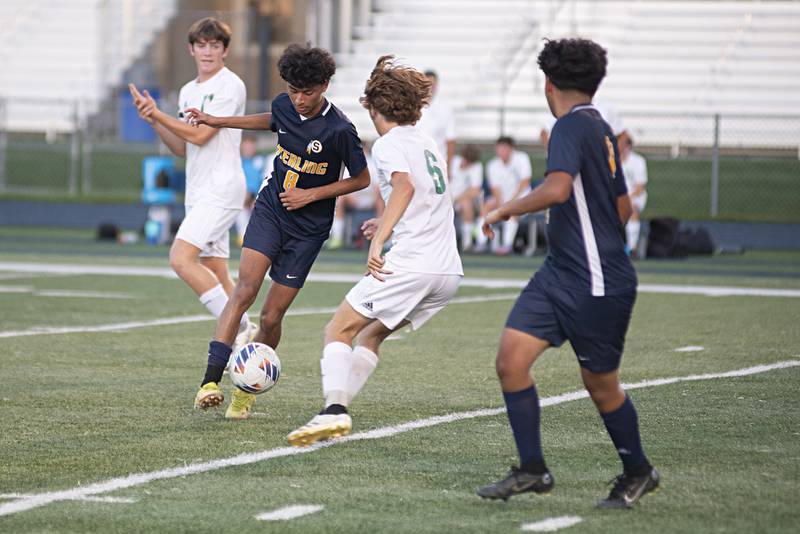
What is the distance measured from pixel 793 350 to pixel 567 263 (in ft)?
16.8

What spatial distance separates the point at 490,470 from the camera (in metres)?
6.00

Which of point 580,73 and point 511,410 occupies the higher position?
point 580,73

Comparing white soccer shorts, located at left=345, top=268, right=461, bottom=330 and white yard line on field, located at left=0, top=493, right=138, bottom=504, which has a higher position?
white soccer shorts, located at left=345, top=268, right=461, bottom=330

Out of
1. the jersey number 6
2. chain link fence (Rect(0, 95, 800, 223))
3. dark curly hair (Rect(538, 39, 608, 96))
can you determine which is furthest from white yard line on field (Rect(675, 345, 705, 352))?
chain link fence (Rect(0, 95, 800, 223))

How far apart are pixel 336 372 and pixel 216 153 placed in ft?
9.74

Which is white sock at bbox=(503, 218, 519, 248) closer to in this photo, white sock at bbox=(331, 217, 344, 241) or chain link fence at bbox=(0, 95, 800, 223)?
white sock at bbox=(331, 217, 344, 241)

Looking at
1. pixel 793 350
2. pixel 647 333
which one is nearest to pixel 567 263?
pixel 793 350

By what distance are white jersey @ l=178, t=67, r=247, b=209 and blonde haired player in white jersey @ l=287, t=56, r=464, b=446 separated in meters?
2.45

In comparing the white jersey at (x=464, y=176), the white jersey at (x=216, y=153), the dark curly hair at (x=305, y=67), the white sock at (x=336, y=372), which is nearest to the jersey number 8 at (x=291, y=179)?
the dark curly hair at (x=305, y=67)

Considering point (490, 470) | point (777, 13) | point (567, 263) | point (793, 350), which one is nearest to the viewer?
point (567, 263)

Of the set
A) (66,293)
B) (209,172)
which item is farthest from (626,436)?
(66,293)

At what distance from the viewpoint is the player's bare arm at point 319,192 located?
730 centimetres

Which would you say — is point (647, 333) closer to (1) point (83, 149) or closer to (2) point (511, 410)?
(2) point (511, 410)

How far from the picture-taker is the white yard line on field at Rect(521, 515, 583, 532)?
4.99 meters
